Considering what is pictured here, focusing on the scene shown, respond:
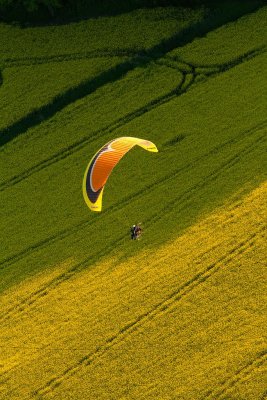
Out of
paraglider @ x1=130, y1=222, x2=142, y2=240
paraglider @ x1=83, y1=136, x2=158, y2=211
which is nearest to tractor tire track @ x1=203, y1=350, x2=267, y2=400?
paraglider @ x1=130, y1=222, x2=142, y2=240

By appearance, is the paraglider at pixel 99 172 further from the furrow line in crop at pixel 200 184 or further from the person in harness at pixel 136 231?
the furrow line in crop at pixel 200 184

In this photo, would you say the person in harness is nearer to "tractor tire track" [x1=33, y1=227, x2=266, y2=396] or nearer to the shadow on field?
"tractor tire track" [x1=33, y1=227, x2=266, y2=396]

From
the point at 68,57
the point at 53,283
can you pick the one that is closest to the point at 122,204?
the point at 53,283

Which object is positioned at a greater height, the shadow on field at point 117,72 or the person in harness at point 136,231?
the shadow on field at point 117,72

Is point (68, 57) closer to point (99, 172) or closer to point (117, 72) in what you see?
point (117, 72)

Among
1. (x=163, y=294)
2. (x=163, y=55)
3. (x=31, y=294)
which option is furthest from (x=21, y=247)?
(x=163, y=55)

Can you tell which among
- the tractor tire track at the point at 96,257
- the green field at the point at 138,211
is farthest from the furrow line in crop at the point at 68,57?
the tractor tire track at the point at 96,257
